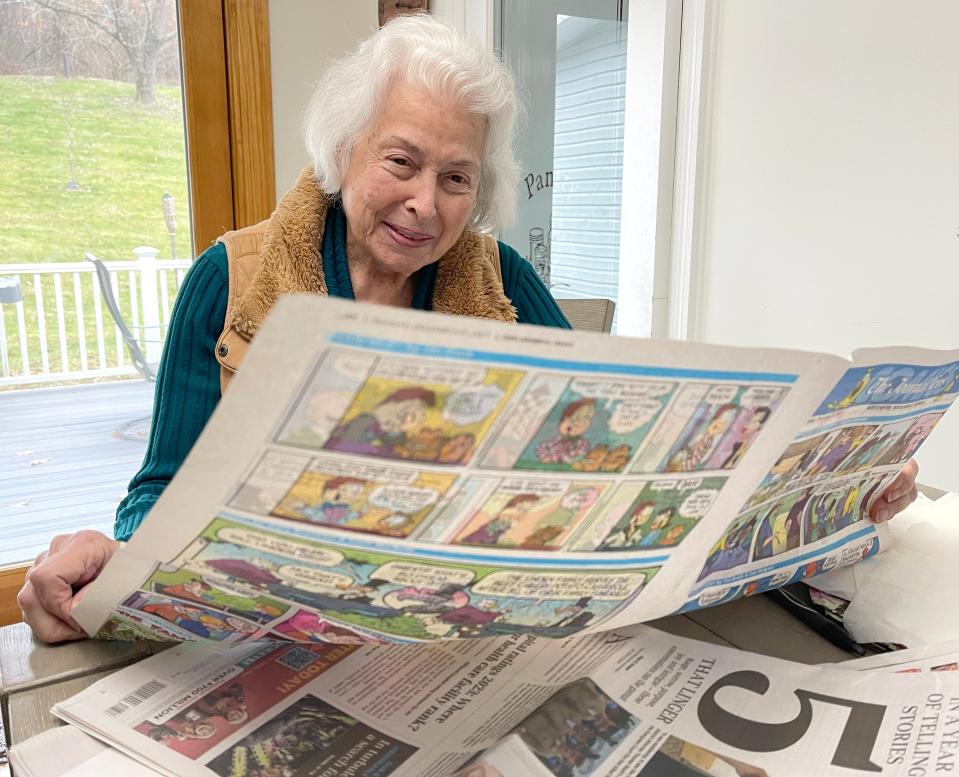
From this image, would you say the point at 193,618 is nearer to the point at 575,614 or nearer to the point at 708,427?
the point at 575,614

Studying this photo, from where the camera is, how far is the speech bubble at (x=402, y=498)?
418mm

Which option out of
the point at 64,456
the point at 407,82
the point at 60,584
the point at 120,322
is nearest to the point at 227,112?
the point at 120,322

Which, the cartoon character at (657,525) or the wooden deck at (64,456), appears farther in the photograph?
the wooden deck at (64,456)

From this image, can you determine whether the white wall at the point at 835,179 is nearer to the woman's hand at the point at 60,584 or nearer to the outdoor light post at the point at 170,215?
the outdoor light post at the point at 170,215

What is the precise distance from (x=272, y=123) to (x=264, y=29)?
25 centimetres

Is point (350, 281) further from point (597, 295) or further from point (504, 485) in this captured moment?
point (597, 295)

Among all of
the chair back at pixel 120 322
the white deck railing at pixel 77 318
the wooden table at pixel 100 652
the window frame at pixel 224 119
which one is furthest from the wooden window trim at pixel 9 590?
the wooden table at pixel 100 652

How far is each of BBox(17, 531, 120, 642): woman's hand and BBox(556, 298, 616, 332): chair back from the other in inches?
48.4

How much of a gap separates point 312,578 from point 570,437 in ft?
0.60

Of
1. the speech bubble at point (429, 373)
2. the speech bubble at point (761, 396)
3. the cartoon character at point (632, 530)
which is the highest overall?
the speech bubble at point (429, 373)

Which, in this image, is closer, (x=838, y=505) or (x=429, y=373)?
(x=429, y=373)

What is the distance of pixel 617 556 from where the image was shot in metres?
0.52

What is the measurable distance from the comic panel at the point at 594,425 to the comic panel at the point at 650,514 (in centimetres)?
4

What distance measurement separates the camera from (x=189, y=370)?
1.03 meters
